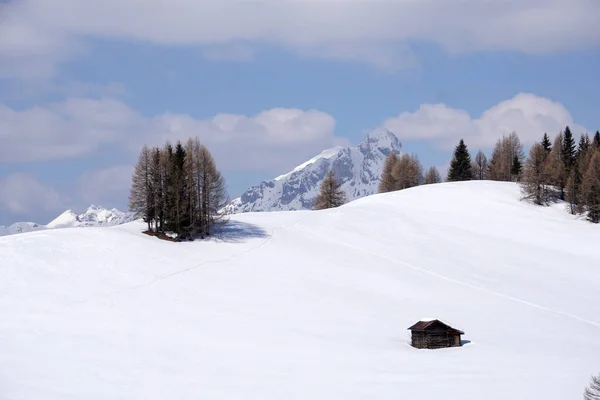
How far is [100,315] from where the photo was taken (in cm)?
4269

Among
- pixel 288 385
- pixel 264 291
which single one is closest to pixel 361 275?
pixel 264 291

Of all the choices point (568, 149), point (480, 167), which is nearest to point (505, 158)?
point (480, 167)

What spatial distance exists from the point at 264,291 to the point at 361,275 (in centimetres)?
1117

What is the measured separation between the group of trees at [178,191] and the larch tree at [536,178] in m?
48.3

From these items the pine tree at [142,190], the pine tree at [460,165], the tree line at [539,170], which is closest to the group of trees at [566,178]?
the tree line at [539,170]

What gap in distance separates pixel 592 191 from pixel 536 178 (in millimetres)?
9155

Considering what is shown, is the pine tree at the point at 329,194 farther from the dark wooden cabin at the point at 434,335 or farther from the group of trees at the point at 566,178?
the dark wooden cabin at the point at 434,335

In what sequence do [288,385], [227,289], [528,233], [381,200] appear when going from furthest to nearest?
→ [381,200]
[528,233]
[227,289]
[288,385]

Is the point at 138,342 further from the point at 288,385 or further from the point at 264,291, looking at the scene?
the point at 264,291

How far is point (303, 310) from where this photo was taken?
48500 mm

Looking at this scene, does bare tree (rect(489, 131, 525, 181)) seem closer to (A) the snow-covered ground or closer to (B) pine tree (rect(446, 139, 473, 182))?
(B) pine tree (rect(446, 139, 473, 182))

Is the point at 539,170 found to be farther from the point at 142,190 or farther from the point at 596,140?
the point at 142,190

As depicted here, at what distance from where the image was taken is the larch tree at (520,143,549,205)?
3553 inches

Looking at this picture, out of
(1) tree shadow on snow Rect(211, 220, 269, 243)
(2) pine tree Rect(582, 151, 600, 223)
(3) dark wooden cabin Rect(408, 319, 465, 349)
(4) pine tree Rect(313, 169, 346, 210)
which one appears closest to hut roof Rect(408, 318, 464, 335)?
(3) dark wooden cabin Rect(408, 319, 465, 349)
